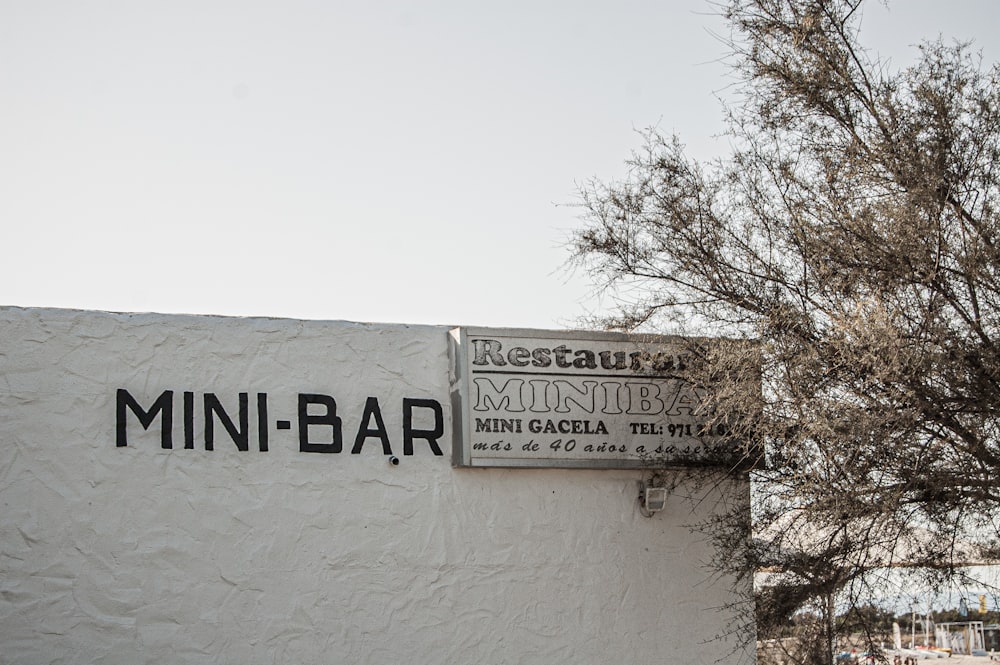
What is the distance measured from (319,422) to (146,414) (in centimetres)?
131

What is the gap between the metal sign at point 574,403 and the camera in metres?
9.86

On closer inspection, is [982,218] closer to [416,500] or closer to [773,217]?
[773,217]

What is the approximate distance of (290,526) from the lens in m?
9.24

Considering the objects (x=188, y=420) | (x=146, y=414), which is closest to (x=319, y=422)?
(x=188, y=420)


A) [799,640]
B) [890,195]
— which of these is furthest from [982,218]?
[799,640]

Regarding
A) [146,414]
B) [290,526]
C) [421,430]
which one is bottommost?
[290,526]

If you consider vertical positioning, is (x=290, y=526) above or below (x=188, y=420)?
below

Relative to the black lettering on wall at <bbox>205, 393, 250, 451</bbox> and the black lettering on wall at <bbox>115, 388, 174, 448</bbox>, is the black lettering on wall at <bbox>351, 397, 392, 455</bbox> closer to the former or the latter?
the black lettering on wall at <bbox>205, 393, 250, 451</bbox>

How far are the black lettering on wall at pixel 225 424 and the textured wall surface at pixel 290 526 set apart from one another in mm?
24

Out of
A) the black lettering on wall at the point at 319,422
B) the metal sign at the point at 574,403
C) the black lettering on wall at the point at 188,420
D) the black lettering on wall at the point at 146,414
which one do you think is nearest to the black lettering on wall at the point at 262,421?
the black lettering on wall at the point at 319,422

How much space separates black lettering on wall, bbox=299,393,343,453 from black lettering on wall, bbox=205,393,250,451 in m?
0.43

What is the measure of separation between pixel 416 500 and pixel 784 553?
9.69 ft

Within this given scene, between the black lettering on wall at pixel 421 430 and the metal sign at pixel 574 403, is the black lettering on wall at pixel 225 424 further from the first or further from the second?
the metal sign at pixel 574 403

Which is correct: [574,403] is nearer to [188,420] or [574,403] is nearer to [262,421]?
[262,421]
